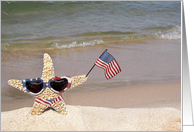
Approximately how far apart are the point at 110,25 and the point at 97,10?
1.53 metres

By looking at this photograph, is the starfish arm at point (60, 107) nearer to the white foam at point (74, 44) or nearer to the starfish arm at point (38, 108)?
the starfish arm at point (38, 108)

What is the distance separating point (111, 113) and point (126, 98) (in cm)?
100

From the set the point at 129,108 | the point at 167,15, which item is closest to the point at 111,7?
the point at 167,15

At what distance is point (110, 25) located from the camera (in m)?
11.2

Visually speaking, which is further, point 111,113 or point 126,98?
point 126,98

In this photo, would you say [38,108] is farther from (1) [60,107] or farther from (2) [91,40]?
(2) [91,40]

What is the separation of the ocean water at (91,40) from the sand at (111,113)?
1.48ft

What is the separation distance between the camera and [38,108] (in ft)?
14.9

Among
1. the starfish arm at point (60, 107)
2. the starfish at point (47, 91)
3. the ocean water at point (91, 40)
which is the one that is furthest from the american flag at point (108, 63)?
the ocean water at point (91, 40)

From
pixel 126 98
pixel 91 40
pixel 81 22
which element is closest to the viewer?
pixel 126 98

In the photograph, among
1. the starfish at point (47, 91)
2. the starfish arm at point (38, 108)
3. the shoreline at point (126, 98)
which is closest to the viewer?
the starfish at point (47, 91)

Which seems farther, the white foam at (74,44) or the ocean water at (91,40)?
the white foam at (74,44)

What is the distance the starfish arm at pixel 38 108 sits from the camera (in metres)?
4.53

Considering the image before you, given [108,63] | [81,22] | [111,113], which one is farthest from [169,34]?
[108,63]
